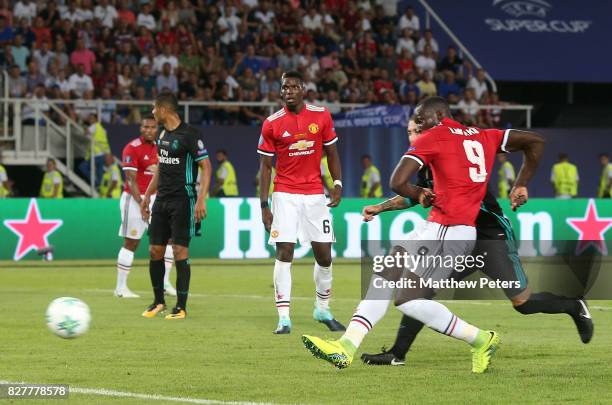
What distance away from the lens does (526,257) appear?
939 inches

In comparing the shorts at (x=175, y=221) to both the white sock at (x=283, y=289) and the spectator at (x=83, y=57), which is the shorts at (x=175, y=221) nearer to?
the white sock at (x=283, y=289)

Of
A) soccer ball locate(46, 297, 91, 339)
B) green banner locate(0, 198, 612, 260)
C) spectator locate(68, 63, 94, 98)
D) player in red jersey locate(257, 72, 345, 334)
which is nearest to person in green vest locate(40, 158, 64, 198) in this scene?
green banner locate(0, 198, 612, 260)

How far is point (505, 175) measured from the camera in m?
28.6

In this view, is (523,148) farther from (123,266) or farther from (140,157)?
(123,266)

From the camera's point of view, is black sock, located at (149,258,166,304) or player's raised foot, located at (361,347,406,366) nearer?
player's raised foot, located at (361,347,406,366)

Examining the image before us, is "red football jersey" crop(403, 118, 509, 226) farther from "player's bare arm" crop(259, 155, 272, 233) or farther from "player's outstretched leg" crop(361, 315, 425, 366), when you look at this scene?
"player's bare arm" crop(259, 155, 272, 233)

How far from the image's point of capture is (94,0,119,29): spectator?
28219 mm

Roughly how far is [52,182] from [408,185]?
1758cm

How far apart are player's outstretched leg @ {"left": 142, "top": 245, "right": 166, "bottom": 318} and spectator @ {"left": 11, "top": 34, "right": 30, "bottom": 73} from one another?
14.6 metres

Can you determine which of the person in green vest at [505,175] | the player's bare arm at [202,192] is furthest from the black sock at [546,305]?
the person in green vest at [505,175]

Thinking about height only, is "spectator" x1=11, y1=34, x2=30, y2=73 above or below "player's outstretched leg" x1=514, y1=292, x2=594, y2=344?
above

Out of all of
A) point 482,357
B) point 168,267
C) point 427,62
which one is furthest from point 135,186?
point 427,62

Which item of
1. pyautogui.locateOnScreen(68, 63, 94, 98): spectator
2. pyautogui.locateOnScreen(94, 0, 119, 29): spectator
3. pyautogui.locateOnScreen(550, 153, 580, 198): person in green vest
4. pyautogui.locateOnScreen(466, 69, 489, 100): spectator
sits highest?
pyautogui.locateOnScreen(94, 0, 119, 29): spectator

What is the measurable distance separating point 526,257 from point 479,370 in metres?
15.5
